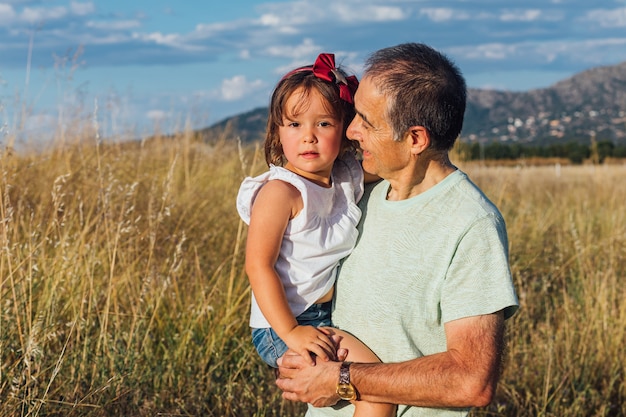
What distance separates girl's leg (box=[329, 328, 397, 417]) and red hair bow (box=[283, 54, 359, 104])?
32.6 inches

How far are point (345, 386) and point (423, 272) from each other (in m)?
0.41

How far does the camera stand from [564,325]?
15.9 feet

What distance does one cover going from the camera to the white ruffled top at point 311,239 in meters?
2.69

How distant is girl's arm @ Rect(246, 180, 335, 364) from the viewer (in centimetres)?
264

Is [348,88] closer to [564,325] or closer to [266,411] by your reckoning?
[266,411]

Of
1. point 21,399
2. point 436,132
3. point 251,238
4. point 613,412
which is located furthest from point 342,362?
point 613,412

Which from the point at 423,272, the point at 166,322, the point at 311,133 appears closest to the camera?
the point at 423,272

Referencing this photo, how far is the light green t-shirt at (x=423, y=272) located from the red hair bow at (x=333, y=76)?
40cm

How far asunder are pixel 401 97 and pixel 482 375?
835 millimetres

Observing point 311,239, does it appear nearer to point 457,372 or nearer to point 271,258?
point 271,258

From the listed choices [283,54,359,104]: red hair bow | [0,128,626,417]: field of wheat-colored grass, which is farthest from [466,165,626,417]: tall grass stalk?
[283,54,359,104]: red hair bow

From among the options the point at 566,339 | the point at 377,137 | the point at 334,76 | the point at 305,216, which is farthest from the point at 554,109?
the point at 377,137

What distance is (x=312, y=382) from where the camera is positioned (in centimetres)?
248

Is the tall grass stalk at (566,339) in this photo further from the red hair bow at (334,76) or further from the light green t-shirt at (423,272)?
the red hair bow at (334,76)
